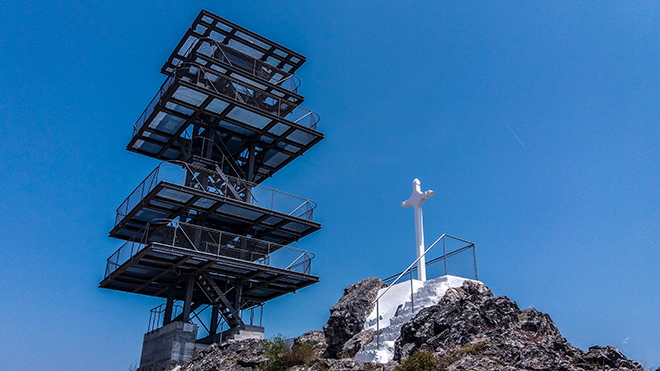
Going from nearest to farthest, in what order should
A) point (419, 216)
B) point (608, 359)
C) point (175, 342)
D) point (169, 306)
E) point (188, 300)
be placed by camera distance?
point (608, 359)
point (419, 216)
point (175, 342)
point (188, 300)
point (169, 306)

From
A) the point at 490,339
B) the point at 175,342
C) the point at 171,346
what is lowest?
the point at 490,339

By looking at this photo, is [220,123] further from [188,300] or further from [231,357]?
[231,357]

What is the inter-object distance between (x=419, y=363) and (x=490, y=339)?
229 centimetres

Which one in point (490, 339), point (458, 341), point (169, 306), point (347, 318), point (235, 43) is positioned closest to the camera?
point (490, 339)

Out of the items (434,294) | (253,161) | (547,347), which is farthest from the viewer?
(253,161)

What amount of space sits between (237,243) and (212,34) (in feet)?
46.0

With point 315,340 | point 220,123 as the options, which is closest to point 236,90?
point 220,123

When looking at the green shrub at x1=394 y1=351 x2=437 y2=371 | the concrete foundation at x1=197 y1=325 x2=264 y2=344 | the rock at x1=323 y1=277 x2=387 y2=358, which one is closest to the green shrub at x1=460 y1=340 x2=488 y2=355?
the green shrub at x1=394 y1=351 x2=437 y2=371

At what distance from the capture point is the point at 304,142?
120 feet

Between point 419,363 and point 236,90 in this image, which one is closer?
point 419,363

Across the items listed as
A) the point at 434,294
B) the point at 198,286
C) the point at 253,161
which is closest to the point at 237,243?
the point at 198,286

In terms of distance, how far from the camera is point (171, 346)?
2794 centimetres

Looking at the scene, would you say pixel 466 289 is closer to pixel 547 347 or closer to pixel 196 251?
pixel 547 347

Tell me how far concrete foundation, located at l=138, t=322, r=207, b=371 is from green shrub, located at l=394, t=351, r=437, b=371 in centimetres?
1639
